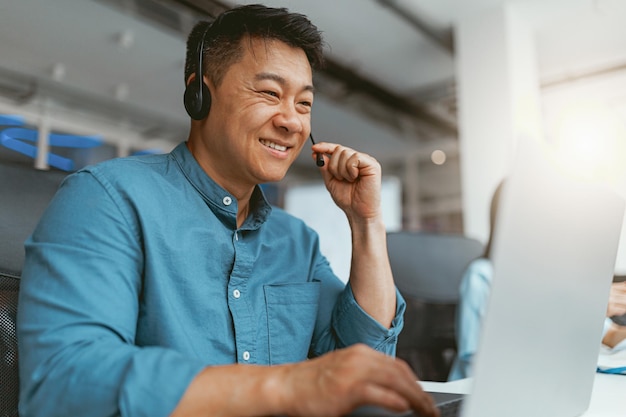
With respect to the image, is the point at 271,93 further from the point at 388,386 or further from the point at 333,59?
the point at 333,59

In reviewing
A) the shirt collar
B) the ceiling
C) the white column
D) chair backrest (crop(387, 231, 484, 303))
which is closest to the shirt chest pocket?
the shirt collar

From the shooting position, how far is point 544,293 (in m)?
0.46

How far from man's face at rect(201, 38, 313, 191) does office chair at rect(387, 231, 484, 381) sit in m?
0.69

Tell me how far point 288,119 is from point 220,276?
0.31 metres

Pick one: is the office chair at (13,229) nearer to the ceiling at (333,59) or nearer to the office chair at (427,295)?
the office chair at (427,295)

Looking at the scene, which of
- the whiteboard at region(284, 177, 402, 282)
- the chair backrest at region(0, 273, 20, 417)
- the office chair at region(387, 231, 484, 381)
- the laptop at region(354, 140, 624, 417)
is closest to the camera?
the laptop at region(354, 140, 624, 417)

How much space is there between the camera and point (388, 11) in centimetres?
367

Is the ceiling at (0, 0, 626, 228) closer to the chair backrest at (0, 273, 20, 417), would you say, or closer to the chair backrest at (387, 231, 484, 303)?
the chair backrest at (387, 231, 484, 303)

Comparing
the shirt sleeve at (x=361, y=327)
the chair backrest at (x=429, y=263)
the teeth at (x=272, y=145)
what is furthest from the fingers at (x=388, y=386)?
the chair backrest at (x=429, y=263)

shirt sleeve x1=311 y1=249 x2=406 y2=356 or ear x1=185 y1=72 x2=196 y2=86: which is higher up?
ear x1=185 y1=72 x2=196 y2=86

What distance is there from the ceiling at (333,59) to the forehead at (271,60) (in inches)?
81.7

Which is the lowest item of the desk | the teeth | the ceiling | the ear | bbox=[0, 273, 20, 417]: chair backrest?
the desk

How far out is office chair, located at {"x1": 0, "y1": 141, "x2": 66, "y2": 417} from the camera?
0.78 meters

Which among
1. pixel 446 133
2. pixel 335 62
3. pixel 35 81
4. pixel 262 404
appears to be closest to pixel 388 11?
pixel 335 62
